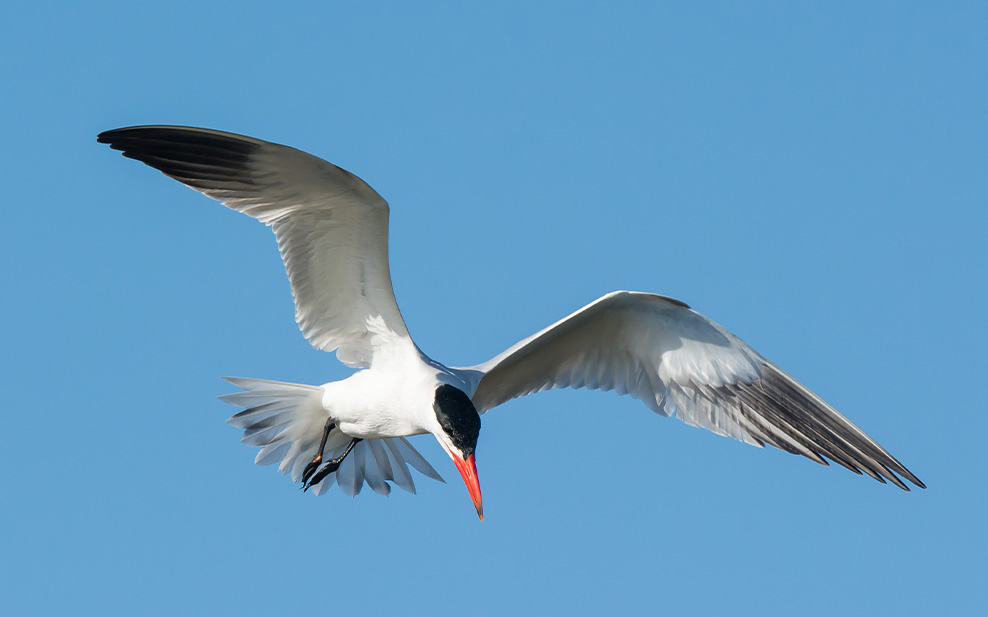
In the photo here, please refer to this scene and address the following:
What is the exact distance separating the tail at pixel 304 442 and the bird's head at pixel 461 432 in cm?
185

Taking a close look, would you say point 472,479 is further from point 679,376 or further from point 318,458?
point 679,376

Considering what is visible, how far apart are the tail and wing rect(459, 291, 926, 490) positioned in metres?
0.94

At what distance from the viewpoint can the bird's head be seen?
7.07 meters

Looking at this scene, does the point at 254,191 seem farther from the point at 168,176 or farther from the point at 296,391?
the point at 296,391

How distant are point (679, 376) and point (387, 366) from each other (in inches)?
94.3

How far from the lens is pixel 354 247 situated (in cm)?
776

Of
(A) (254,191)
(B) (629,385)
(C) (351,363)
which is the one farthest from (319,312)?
(B) (629,385)

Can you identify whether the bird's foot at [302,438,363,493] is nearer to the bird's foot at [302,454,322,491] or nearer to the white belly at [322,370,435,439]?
the bird's foot at [302,454,322,491]

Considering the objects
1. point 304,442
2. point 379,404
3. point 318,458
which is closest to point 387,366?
point 379,404

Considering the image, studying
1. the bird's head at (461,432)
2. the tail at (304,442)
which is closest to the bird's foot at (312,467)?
the tail at (304,442)

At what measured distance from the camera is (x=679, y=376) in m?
8.86

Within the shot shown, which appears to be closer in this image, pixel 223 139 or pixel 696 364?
pixel 223 139

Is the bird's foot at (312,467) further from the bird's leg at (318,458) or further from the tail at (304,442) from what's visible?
the tail at (304,442)

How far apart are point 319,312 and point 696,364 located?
2.99 meters
